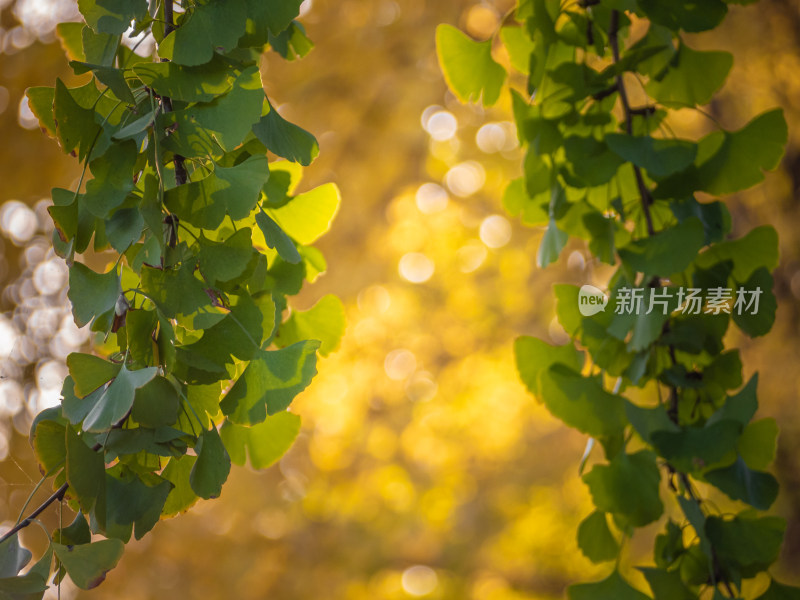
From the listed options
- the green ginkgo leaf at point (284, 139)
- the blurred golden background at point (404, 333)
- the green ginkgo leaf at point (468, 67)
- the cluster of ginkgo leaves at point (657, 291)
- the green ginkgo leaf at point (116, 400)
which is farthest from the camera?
the blurred golden background at point (404, 333)

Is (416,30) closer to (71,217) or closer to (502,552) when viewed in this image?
(71,217)

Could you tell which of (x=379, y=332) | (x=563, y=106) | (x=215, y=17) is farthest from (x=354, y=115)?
(x=215, y=17)

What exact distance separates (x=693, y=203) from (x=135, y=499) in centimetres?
55

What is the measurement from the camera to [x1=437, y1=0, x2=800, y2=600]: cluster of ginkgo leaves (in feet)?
1.87

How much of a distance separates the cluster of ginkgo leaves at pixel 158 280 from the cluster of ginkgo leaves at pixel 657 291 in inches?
11.8

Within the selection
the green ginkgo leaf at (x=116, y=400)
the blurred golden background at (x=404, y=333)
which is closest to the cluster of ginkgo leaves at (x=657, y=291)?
the green ginkgo leaf at (x=116, y=400)

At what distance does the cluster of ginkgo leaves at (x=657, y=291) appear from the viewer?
22.4 inches

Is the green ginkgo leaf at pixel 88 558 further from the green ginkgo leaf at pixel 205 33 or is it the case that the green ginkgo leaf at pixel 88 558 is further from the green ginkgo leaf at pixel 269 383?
the green ginkgo leaf at pixel 205 33

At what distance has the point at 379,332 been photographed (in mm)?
2389

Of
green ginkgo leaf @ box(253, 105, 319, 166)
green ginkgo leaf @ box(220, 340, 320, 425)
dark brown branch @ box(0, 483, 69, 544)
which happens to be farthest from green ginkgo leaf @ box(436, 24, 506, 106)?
dark brown branch @ box(0, 483, 69, 544)

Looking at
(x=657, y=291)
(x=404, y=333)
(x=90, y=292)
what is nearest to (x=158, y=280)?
(x=90, y=292)

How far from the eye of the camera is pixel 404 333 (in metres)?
2.47

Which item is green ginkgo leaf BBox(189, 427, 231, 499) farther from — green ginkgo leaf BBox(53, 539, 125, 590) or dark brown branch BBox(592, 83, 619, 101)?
dark brown branch BBox(592, 83, 619, 101)

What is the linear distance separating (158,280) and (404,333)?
2.09 meters
